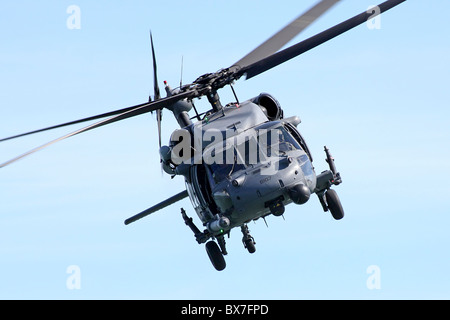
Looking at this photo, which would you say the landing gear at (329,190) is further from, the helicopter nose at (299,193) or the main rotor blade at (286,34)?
the main rotor blade at (286,34)

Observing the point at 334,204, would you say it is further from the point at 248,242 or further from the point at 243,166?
the point at 243,166

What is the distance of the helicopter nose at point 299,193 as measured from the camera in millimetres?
25766

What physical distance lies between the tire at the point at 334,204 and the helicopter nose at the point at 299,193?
142 inches

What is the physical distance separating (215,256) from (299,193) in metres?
4.65

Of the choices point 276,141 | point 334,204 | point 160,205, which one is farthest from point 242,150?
point 160,205

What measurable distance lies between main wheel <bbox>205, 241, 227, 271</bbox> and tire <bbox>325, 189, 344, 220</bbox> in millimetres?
4085

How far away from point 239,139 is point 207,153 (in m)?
1.14

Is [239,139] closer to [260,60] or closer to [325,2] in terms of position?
[260,60]

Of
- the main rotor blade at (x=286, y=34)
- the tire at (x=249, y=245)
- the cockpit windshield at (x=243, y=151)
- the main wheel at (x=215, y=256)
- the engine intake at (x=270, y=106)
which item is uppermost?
the main rotor blade at (x=286, y=34)

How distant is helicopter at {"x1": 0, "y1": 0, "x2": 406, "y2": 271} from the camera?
85.7 feet

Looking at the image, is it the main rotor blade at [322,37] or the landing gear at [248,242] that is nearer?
the main rotor blade at [322,37]

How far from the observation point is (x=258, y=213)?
26.7 metres

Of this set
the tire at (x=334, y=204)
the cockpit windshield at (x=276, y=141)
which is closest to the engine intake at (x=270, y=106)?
the cockpit windshield at (x=276, y=141)

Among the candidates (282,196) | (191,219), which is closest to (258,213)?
(282,196)
